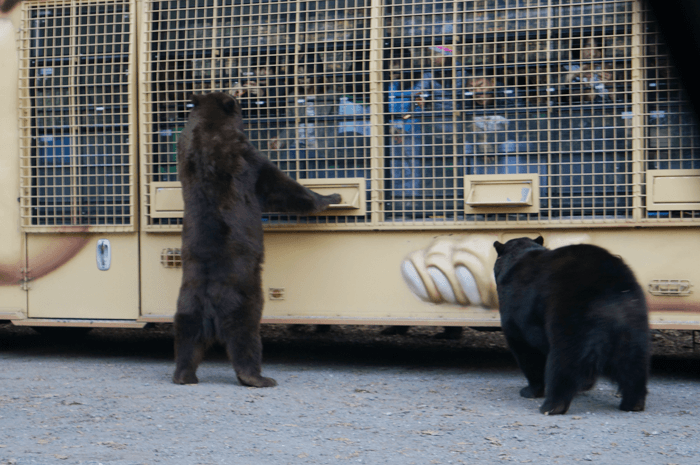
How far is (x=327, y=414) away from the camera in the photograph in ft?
15.3

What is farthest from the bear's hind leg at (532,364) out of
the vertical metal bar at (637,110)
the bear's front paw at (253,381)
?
the bear's front paw at (253,381)

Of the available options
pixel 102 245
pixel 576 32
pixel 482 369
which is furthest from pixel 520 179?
pixel 102 245

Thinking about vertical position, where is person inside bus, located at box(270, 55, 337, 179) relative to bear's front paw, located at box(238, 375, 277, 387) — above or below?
above

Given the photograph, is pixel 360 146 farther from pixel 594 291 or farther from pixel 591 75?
pixel 594 291

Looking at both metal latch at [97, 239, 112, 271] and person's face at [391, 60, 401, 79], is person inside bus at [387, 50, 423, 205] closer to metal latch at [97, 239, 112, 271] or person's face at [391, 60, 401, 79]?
person's face at [391, 60, 401, 79]

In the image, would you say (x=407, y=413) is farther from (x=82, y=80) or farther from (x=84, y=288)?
(x=82, y=80)

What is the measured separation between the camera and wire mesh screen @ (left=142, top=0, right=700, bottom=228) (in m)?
5.72

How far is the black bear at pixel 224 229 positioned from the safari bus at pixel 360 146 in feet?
1.74

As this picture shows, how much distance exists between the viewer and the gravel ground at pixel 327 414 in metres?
3.76

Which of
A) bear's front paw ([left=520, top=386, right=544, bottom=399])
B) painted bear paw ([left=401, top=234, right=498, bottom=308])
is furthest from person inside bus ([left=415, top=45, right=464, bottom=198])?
bear's front paw ([left=520, top=386, right=544, bottom=399])

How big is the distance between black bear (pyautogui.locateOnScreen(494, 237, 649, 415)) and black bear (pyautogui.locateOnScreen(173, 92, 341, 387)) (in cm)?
197

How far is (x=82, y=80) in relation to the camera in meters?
6.75

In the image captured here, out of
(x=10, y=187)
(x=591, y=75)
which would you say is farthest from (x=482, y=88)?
(x=10, y=187)

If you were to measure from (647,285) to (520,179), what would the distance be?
1.25 metres
